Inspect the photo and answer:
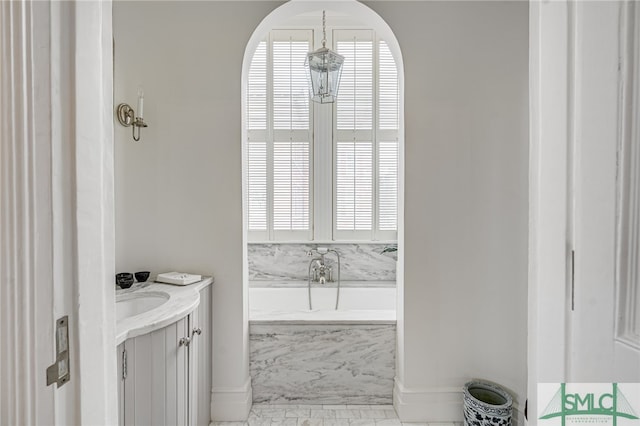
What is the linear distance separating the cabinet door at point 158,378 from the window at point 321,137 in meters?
1.85

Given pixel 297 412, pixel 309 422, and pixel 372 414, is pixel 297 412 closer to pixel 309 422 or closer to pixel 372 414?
pixel 309 422

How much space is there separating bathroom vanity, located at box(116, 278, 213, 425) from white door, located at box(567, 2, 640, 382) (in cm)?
140

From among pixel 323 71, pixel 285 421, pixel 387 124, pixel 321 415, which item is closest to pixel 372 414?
pixel 321 415

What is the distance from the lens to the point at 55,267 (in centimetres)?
50

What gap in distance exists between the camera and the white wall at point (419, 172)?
2.05m

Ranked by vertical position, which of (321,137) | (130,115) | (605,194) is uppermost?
(321,137)

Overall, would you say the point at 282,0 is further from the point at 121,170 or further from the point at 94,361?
the point at 94,361

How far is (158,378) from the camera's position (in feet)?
4.78

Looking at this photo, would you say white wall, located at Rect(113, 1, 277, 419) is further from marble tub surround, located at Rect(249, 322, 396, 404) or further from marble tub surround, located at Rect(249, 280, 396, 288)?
marble tub surround, located at Rect(249, 280, 396, 288)

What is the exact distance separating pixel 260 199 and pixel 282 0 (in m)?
1.78

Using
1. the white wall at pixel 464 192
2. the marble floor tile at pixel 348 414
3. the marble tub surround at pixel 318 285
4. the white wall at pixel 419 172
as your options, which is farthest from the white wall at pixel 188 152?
the marble tub surround at pixel 318 285

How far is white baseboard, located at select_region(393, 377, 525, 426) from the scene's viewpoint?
209 cm

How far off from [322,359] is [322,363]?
25 mm

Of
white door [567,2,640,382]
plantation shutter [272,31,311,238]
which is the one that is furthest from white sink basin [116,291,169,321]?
white door [567,2,640,382]
